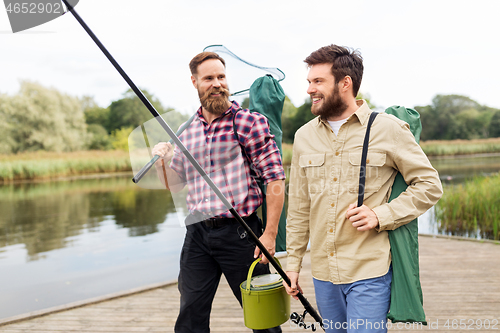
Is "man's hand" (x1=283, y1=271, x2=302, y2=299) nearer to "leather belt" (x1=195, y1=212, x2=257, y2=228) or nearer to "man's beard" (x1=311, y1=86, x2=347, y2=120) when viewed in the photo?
"leather belt" (x1=195, y1=212, x2=257, y2=228)

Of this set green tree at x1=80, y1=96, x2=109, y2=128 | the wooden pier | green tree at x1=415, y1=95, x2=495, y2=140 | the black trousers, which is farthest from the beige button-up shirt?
green tree at x1=415, y1=95, x2=495, y2=140

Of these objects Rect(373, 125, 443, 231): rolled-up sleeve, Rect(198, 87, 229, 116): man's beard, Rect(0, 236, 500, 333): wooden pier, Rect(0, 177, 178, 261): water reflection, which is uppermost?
Answer: Rect(198, 87, 229, 116): man's beard

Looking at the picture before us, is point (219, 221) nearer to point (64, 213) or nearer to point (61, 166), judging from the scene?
point (64, 213)

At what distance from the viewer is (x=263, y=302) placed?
193 centimetres

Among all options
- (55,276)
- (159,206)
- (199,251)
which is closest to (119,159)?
(159,206)

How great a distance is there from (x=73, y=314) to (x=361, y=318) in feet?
9.25

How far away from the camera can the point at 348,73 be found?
1.71 m

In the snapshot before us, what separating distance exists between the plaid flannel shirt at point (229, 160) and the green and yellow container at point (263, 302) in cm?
32

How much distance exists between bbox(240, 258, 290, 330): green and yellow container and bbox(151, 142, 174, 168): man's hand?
0.62 m

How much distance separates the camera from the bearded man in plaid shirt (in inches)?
77.1

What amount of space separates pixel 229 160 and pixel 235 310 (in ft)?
6.59

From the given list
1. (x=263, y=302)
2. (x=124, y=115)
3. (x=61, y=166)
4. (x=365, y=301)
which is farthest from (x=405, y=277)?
(x=124, y=115)

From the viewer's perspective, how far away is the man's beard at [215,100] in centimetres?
199

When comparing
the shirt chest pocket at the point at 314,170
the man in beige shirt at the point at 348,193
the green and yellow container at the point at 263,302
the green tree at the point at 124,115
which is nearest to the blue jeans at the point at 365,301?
the man in beige shirt at the point at 348,193
